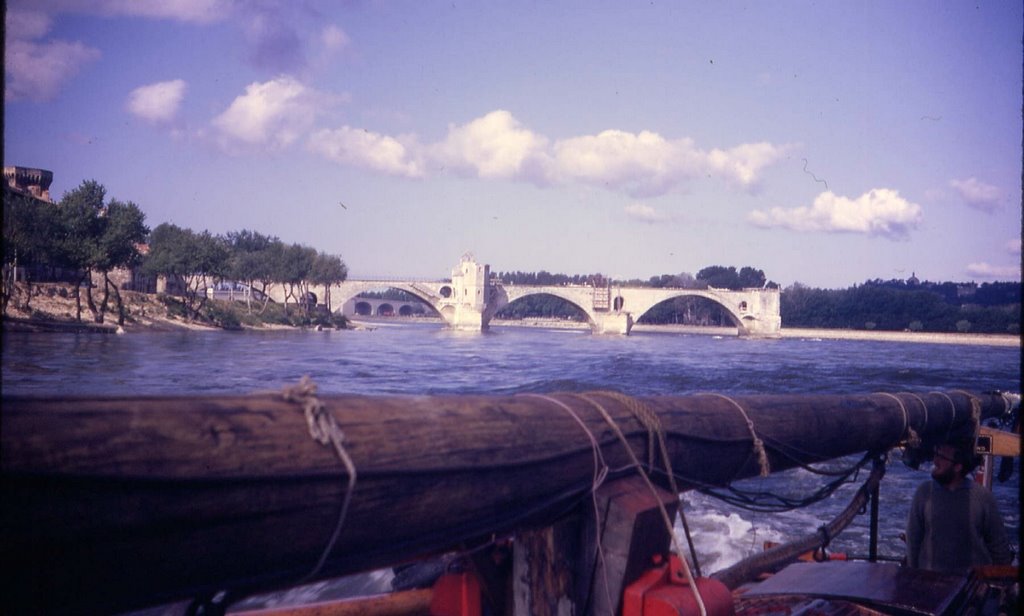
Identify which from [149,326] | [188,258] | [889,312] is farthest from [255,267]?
[889,312]

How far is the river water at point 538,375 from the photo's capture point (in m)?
8.05

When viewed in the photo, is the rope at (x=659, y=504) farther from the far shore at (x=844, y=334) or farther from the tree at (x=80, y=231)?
the far shore at (x=844, y=334)

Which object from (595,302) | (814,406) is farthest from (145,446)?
(595,302)

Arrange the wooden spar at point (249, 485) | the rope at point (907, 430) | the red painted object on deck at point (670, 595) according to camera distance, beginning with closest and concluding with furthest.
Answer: the wooden spar at point (249, 485) → the red painted object on deck at point (670, 595) → the rope at point (907, 430)

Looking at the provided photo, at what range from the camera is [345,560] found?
1.12 meters

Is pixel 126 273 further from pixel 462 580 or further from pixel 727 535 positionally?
pixel 462 580

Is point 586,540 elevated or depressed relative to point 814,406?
depressed

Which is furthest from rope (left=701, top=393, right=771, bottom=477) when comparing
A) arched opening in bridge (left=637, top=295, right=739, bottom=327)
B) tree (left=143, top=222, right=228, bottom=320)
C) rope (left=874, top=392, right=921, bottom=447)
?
arched opening in bridge (left=637, top=295, right=739, bottom=327)

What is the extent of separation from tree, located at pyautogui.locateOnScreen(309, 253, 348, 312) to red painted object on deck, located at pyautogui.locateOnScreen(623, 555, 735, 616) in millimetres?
47840

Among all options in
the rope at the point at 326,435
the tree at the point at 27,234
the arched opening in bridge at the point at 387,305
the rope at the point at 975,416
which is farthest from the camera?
the arched opening in bridge at the point at 387,305

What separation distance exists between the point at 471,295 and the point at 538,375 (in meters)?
36.3

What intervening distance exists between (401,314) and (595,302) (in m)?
35.1

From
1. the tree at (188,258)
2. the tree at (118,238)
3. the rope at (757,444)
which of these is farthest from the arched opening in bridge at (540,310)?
the rope at (757,444)

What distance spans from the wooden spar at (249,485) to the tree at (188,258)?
36.0m
